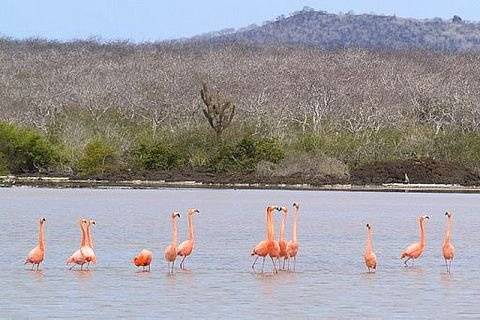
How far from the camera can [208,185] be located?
52812 millimetres

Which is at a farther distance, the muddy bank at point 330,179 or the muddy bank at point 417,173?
the muddy bank at point 417,173

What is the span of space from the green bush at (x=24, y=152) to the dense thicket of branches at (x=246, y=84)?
47.4 ft

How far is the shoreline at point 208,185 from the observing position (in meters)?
51.1

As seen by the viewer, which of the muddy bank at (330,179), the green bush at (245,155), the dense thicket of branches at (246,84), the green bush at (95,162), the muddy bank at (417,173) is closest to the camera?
the muddy bank at (330,179)

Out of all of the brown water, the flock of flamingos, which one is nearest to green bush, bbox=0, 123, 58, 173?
the brown water

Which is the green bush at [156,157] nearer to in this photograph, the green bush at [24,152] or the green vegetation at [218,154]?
the green vegetation at [218,154]

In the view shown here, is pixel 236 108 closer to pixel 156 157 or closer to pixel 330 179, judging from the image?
pixel 156 157

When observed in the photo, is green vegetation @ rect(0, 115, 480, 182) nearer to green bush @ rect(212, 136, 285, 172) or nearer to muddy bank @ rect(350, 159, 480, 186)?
green bush @ rect(212, 136, 285, 172)

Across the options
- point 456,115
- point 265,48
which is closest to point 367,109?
point 456,115

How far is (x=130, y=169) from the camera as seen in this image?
57.9 metres

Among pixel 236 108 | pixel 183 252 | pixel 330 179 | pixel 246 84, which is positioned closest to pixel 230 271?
pixel 183 252

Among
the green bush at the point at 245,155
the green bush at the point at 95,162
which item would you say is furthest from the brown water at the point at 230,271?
the green bush at the point at 245,155

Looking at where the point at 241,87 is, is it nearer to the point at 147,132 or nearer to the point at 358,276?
the point at 147,132

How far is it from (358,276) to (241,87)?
87660mm
